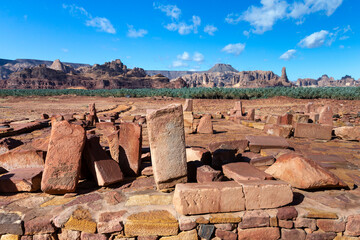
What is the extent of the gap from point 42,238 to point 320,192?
13.5 feet

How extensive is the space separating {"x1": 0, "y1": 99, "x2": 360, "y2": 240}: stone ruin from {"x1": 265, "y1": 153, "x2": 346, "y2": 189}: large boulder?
0.05ft

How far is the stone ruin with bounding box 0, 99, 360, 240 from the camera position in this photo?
275 cm

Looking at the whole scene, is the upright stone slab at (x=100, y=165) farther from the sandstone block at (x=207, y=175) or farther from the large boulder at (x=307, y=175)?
the large boulder at (x=307, y=175)

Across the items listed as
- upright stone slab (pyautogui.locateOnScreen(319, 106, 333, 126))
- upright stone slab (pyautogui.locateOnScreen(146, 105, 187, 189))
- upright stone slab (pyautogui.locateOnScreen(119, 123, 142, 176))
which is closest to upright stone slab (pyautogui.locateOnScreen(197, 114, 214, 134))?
upright stone slab (pyautogui.locateOnScreen(319, 106, 333, 126))

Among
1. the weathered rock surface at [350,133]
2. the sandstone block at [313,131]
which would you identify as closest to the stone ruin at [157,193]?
the sandstone block at [313,131]

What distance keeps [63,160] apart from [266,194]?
118 inches

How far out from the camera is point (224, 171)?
397cm

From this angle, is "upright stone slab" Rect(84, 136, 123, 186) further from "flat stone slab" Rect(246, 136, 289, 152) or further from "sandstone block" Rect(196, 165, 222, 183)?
"flat stone slab" Rect(246, 136, 289, 152)

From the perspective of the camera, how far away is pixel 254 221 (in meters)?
2.81

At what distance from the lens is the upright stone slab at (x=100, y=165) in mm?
3549

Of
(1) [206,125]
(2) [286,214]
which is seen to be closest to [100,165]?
(2) [286,214]

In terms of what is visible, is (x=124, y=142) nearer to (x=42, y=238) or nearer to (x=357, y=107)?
(x=42, y=238)

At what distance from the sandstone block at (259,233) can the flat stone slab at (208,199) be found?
28 cm

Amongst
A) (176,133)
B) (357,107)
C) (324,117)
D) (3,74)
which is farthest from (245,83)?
(3,74)
